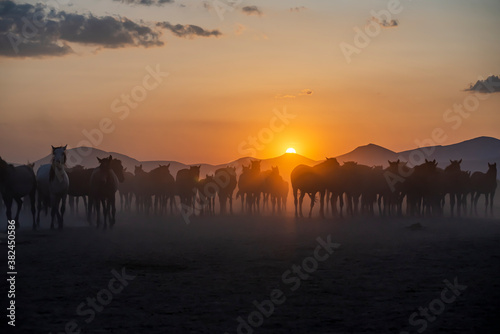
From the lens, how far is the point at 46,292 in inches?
423

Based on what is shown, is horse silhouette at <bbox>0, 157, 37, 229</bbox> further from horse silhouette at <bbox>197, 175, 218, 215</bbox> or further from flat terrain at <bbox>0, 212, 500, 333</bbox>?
horse silhouette at <bbox>197, 175, 218, 215</bbox>

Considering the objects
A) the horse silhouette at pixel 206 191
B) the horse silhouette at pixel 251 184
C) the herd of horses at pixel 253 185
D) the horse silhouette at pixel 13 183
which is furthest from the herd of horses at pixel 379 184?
the horse silhouette at pixel 13 183

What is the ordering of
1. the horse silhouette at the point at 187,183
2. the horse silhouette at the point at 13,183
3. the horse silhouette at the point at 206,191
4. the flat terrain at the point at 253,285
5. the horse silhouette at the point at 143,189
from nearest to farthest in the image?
the flat terrain at the point at 253,285 < the horse silhouette at the point at 13,183 < the horse silhouette at the point at 187,183 < the horse silhouette at the point at 143,189 < the horse silhouette at the point at 206,191

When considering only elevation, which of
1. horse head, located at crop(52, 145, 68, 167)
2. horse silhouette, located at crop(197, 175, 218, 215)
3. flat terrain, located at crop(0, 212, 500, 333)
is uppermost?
horse head, located at crop(52, 145, 68, 167)

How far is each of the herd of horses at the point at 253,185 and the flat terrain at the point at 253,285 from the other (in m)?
5.32

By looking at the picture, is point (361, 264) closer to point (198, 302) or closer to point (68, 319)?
point (198, 302)

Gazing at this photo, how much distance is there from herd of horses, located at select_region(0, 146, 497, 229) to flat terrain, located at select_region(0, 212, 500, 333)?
17.4 ft

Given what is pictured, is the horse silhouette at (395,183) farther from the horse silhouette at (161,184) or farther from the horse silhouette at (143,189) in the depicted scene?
the horse silhouette at (143,189)

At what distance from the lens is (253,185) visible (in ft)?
153

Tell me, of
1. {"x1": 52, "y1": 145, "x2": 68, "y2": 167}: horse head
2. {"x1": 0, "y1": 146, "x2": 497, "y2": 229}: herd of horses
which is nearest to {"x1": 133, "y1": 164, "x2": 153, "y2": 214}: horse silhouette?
{"x1": 0, "y1": 146, "x2": 497, "y2": 229}: herd of horses

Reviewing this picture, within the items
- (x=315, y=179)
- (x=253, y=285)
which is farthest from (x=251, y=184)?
(x=253, y=285)

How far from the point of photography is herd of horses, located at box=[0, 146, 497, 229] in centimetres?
2405

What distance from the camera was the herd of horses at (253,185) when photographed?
78.9 ft

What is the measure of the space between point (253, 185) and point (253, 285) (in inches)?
1382
